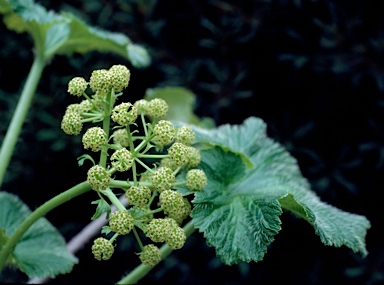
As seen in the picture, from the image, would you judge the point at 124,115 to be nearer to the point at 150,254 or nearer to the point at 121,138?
the point at 121,138

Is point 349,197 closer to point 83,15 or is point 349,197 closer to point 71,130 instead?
point 83,15

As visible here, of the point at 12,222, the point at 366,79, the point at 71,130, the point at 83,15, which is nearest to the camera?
the point at 71,130

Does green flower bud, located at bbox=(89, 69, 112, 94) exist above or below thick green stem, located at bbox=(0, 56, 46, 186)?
below

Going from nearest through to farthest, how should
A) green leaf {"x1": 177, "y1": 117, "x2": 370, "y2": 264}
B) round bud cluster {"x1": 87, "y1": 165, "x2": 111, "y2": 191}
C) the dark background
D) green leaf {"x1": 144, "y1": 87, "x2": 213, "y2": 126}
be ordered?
round bud cluster {"x1": 87, "y1": 165, "x2": 111, "y2": 191}, green leaf {"x1": 177, "y1": 117, "x2": 370, "y2": 264}, green leaf {"x1": 144, "y1": 87, "x2": 213, "y2": 126}, the dark background

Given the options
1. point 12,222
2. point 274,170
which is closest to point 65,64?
point 12,222

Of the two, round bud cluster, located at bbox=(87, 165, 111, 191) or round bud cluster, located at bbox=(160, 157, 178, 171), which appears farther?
round bud cluster, located at bbox=(160, 157, 178, 171)

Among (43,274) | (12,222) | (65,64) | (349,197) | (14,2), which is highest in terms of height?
(65,64)

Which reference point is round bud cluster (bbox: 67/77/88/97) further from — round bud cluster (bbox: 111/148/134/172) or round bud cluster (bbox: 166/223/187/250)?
round bud cluster (bbox: 166/223/187/250)

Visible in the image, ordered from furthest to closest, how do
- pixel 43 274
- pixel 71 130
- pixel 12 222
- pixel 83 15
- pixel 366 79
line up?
pixel 83 15
pixel 366 79
pixel 12 222
pixel 43 274
pixel 71 130

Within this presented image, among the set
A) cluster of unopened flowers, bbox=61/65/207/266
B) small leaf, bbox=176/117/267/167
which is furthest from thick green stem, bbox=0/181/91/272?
small leaf, bbox=176/117/267/167
